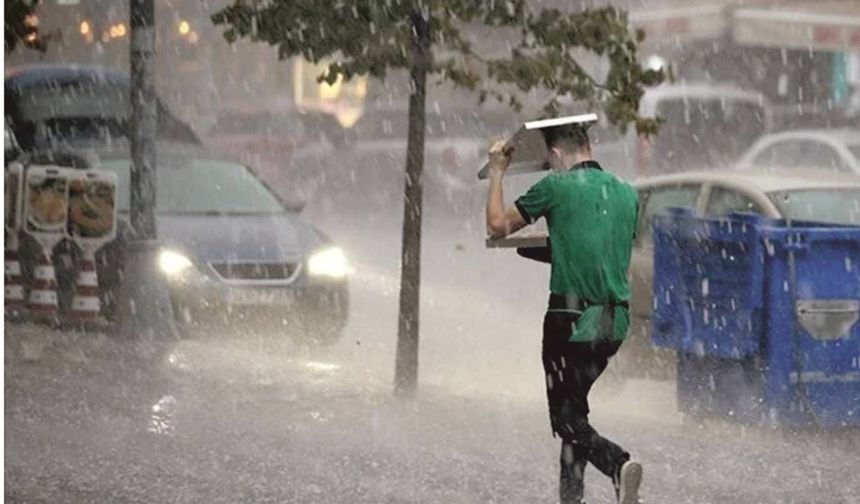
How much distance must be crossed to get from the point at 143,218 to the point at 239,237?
1.06 metres

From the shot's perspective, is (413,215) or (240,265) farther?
(240,265)

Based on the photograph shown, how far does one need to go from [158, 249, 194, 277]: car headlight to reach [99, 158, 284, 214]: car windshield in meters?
1.07

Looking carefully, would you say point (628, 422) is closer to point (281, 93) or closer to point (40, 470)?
point (40, 470)

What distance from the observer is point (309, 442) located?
10422mm

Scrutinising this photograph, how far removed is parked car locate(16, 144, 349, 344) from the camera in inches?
576

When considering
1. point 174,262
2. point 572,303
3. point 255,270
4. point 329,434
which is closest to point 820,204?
point 329,434

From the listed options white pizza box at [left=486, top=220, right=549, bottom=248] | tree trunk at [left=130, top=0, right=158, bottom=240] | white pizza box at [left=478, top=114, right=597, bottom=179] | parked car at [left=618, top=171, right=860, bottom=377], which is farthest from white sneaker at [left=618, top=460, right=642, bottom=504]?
tree trunk at [left=130, top=0, right=158, bottom=240]

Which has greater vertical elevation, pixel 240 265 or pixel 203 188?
pixel 203 188

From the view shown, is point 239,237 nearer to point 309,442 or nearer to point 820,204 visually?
point 820,204

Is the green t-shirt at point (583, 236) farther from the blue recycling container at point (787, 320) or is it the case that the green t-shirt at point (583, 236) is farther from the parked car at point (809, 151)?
→ the parked car at point (809, 151)

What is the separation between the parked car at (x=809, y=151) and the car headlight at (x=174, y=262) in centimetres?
1248

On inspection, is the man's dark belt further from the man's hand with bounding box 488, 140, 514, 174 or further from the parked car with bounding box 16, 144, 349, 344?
the parked car with bounding box 16, 144, 349, 344

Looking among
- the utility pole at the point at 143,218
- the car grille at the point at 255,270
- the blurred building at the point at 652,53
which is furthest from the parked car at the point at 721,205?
the blurred building at the point at 652,53

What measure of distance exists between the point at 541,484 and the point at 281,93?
45.9 metres
